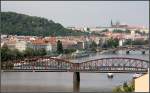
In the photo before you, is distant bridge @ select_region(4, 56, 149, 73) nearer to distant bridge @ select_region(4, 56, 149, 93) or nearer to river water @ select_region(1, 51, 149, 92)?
distant bridge @ select_region(4, 56, 149, 93)

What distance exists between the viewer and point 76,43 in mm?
46125

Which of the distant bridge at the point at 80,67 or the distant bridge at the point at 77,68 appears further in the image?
the distant bridge at the point at 80,67

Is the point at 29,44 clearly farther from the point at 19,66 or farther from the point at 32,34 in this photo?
the point at 19,66

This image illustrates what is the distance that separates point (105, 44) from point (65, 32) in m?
6.94

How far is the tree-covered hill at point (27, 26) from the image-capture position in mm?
40812

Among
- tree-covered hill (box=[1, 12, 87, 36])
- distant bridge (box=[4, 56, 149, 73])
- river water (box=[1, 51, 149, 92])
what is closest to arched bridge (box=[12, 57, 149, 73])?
distant bridge (box=[4, 56, 149, 73])

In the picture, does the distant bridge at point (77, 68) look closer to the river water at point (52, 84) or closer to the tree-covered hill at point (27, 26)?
the river water at point (52, 84)

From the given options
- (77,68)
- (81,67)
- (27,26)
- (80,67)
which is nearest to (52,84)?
(77,68)

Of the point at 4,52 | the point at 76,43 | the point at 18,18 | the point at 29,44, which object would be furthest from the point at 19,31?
the point at 4,52

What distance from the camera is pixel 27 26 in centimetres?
4441

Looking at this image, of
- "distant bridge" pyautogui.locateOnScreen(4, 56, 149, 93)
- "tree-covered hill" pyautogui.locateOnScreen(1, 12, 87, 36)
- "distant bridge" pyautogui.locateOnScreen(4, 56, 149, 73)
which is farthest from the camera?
"tree-covered hill" pyautogui.locateOnScreen(1, 12, 87, 36)

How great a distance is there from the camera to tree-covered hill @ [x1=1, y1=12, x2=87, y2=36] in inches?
1607

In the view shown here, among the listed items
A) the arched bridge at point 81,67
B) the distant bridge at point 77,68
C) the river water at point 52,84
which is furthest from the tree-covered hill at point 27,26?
the river water at point 52,84

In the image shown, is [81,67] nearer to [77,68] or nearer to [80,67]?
[80,67]
